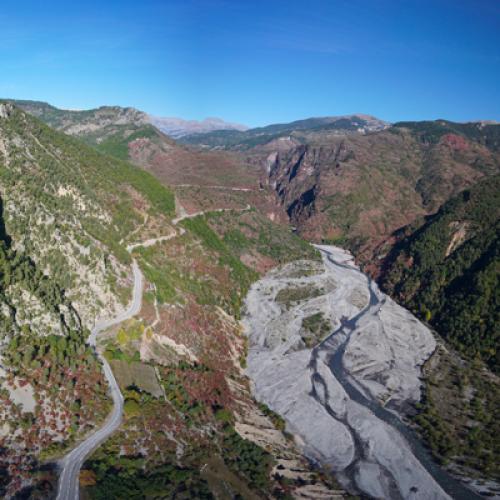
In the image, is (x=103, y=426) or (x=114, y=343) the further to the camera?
(x=114, y=343)

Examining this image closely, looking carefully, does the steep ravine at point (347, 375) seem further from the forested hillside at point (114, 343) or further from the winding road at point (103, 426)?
the winding road at point (103, 426)

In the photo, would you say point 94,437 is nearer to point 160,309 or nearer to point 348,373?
point 160,309

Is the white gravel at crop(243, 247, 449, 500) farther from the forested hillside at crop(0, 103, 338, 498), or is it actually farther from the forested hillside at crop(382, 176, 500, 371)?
the forested hillside at crop(382, 176, 500, 371)

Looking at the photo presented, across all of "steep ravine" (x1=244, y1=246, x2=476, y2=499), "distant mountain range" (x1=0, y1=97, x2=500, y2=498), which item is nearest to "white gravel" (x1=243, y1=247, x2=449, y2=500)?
"steep ravine" (x1=244, y1=246, x2=476, y2=499)

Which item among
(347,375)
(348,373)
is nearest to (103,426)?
(347,375)

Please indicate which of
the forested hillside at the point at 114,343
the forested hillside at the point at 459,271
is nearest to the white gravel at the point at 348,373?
the forested hillside at the point at 114,343

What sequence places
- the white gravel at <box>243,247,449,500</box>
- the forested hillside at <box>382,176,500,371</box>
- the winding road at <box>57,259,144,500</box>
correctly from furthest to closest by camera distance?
the forested hillside at <box>382,176,500,371</box>
the white gravel at <box>243,247,449,500</box>
the winding road at <box>57,259,144,500</box>
